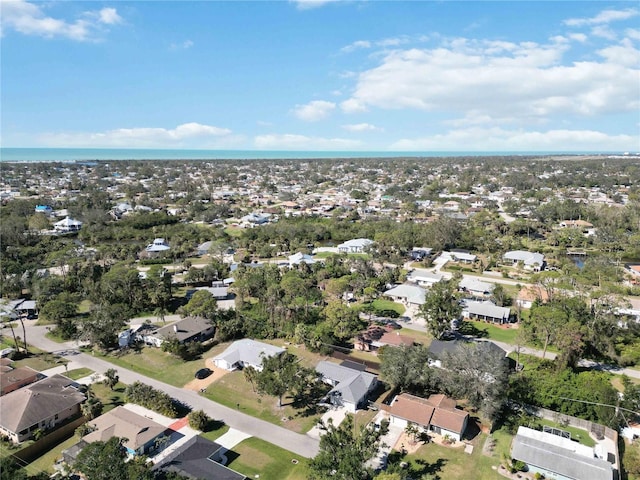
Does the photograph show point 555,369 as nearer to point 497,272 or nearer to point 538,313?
point 538,313

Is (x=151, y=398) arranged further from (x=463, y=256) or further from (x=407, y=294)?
(x=463, y=256)

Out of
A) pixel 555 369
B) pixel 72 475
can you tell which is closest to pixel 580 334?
pixel 555 369

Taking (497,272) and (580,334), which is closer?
(580,334)

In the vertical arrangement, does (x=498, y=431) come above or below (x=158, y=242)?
below

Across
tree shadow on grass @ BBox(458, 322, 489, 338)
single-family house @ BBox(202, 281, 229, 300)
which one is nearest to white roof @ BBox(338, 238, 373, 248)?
single-family house @ BBox(202, 281, 229, 300)

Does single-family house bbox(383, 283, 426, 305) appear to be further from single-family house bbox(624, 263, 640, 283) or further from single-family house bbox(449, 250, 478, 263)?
single-family house bbox(624, 263, 640, 283)

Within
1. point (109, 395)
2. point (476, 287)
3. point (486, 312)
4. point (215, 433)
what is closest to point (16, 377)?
point (109, 395)
